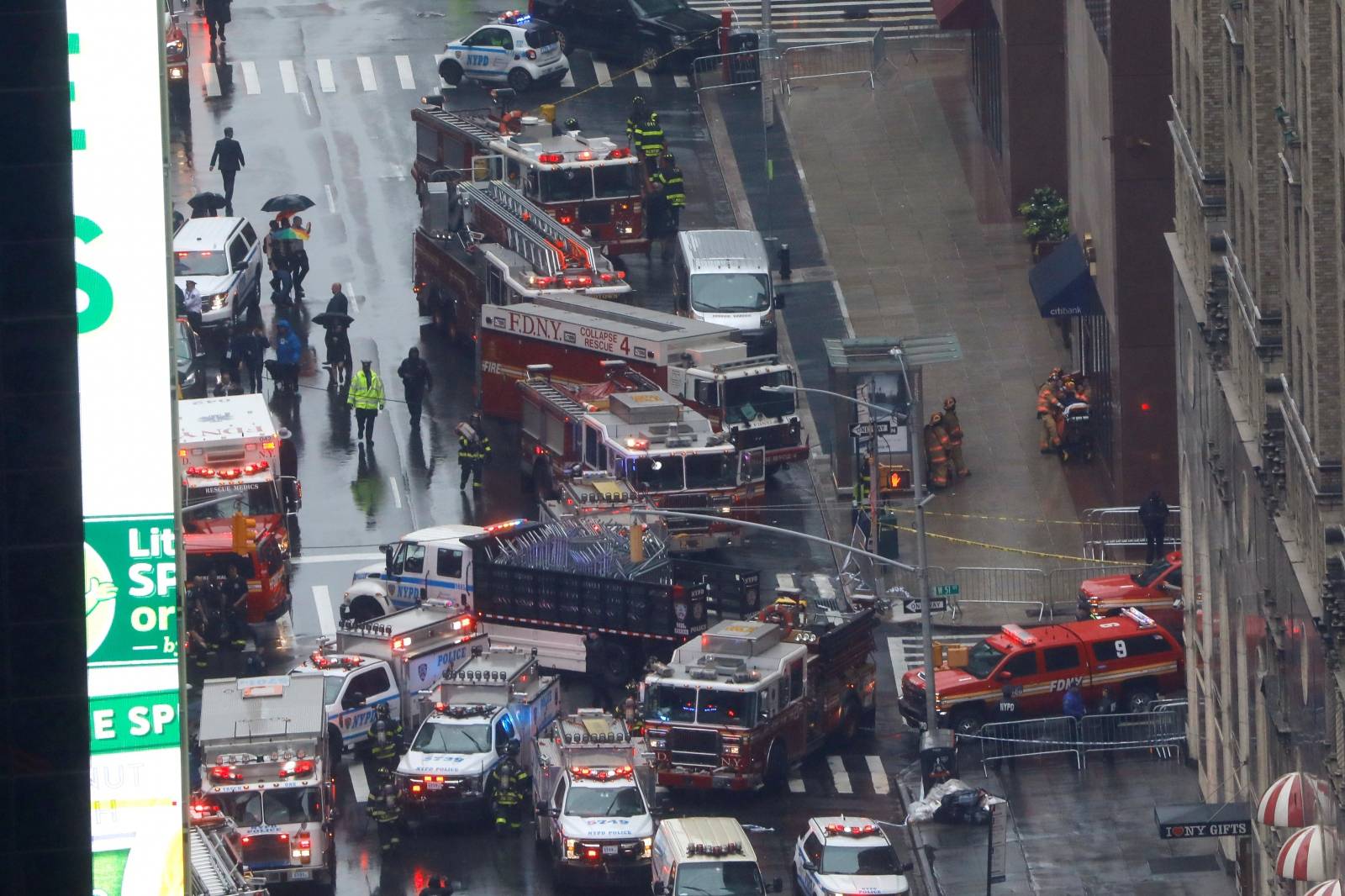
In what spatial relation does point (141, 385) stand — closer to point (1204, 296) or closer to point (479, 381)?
point (1204, 296)

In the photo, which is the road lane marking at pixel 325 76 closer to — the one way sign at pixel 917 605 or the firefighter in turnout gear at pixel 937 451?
the firefighter in turnout gear at pixel 937 451

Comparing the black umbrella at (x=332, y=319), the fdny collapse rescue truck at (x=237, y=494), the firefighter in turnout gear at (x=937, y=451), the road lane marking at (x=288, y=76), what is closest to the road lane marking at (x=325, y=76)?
the road lane marking at (x=288, y=76)

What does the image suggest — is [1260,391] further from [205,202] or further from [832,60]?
[832,60]

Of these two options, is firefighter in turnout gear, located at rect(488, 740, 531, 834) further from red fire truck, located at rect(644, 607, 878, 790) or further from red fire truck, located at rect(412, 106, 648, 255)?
red fire truck, located at rect(412, 106, 648, 255)

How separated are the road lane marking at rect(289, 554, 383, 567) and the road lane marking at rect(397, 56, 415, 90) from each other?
28.4 meters

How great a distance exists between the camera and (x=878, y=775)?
5431 cm

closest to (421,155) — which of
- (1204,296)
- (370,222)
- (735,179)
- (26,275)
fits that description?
(370,222)

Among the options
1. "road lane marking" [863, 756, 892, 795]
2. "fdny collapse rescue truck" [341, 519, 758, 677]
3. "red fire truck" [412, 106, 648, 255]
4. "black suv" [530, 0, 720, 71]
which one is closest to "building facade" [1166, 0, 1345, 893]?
"road lane marking" [863, 756, 892, 795]

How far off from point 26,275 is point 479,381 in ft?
152

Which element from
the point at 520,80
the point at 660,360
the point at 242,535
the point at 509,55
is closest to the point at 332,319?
the point at 660,360

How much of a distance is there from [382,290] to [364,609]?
1872cm

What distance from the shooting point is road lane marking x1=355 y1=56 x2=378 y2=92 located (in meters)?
89.6

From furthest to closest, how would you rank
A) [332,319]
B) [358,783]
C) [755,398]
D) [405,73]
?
[405,73] → [332,319] → [755,398] → [358,783]

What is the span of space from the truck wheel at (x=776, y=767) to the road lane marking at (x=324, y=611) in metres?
10.2
